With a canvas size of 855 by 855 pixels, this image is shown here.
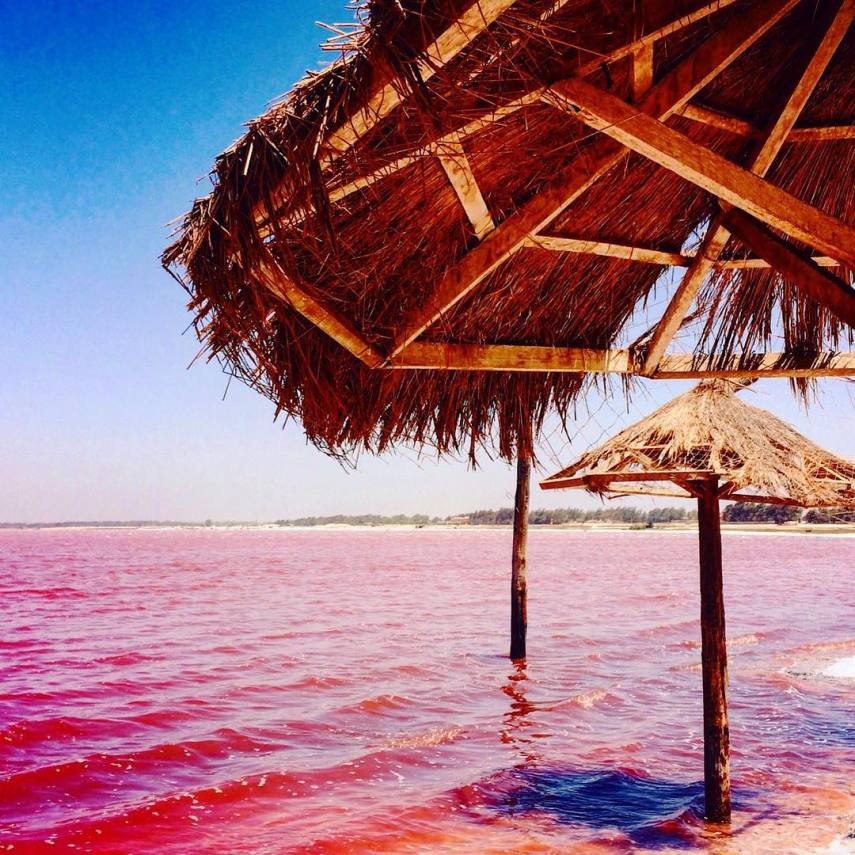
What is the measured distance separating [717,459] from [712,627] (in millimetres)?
1054

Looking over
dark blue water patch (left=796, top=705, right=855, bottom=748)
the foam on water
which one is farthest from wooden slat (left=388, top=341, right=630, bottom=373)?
the foam on water

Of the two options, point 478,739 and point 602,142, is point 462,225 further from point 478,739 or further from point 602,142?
point 478,739

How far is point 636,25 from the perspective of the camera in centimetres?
203

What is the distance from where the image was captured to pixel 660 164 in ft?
8.05

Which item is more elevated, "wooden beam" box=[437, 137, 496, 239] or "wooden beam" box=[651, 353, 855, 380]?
"wooden beam" box=[437, 137, 496, 239]

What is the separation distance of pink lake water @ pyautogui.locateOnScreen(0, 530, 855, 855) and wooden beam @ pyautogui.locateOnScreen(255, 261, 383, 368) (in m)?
3.67

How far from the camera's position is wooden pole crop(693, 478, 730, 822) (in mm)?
4273

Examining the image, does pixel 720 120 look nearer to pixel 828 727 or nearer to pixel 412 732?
pixel 412 732

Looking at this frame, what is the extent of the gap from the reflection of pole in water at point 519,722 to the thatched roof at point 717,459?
3.52 meters

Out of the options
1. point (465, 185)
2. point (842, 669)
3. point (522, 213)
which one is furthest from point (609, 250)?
point (842, 669)

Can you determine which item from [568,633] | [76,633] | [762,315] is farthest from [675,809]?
[76,633]

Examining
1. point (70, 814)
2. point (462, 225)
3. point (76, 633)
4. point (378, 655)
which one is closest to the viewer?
point (462, 225)

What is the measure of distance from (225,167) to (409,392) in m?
1.48

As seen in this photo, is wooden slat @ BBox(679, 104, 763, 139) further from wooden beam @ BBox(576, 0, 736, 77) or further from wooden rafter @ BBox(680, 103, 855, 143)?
wooden beam @ BBox(576, 0, 736, 77)
